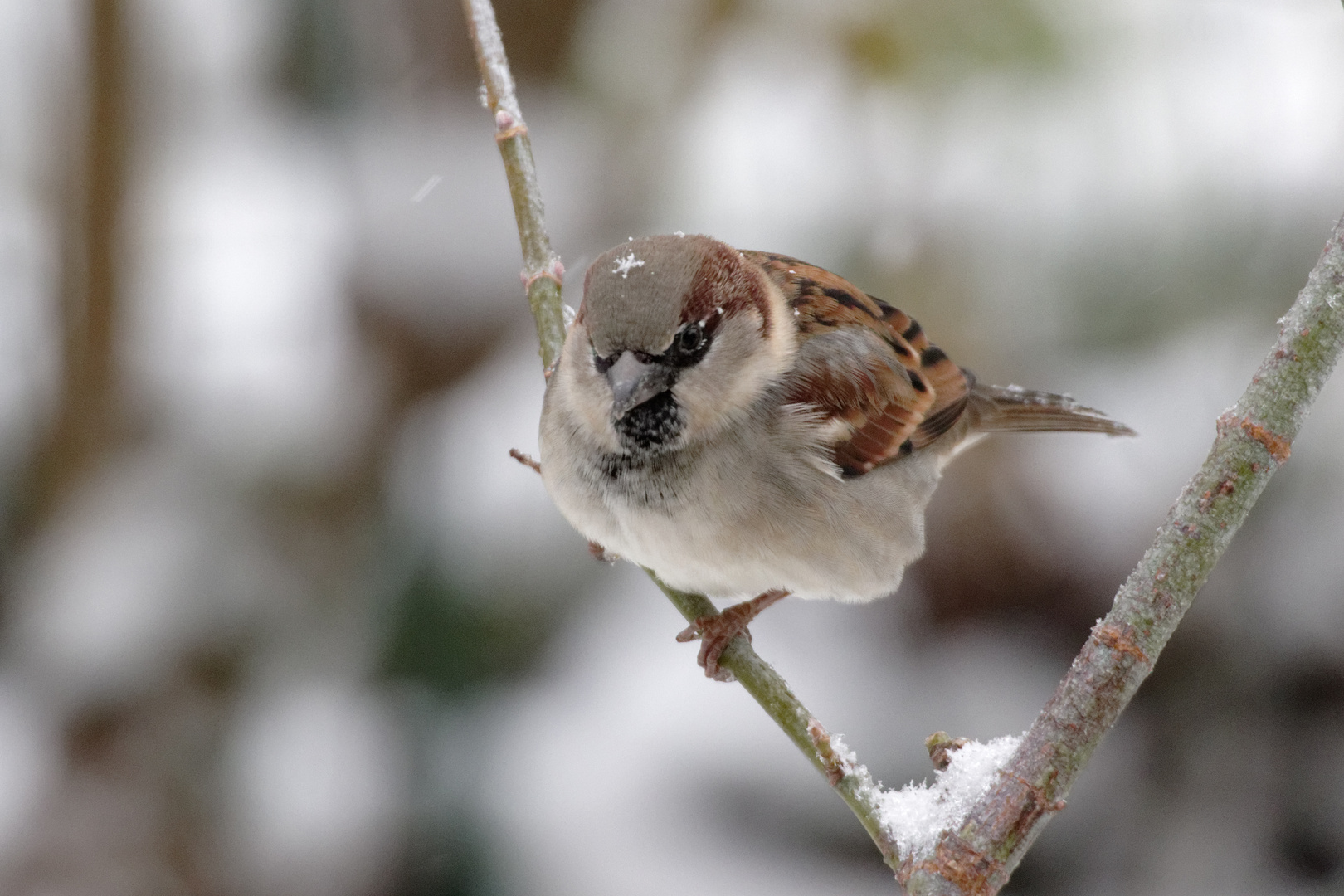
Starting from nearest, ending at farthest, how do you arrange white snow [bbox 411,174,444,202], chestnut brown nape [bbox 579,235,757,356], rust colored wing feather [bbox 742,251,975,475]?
chestnut brown nape [bbox 579,235,757,356] < rust colored wing feather [bbox 742,251,975,475] < white snow [bbox 411,174,444,202]

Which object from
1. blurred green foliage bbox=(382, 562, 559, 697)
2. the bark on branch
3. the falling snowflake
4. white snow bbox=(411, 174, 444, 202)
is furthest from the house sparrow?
white snow bbox=(411, 174, 444, 202)

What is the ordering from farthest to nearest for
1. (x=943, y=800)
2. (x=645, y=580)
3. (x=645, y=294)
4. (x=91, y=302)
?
(x=91, y=302) < (x=645, y=580) < (x=645, y=294) < (x=943, y=800)

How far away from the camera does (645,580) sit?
2957mm

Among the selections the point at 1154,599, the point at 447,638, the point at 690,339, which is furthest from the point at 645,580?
the point at 1154,599

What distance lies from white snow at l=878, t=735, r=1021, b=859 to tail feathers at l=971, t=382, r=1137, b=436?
1204 millimetres

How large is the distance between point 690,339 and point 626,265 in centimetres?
14

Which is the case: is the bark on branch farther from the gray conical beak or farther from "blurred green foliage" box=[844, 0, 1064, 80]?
"blurred green foliage" box=[844, 0, 1064, 80]

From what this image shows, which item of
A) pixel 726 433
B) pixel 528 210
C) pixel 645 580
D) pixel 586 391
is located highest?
pixel 528 210

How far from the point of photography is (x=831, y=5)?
9.42 ft

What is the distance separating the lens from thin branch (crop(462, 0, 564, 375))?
63.6 inches

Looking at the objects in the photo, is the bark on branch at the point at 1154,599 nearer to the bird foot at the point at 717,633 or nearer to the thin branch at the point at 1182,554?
the thin branch at the point at 1182,554

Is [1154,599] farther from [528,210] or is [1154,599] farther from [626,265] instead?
[528,210]

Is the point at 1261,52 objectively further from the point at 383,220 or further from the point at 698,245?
the point at 383,220

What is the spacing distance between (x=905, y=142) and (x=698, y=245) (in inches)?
53.9
